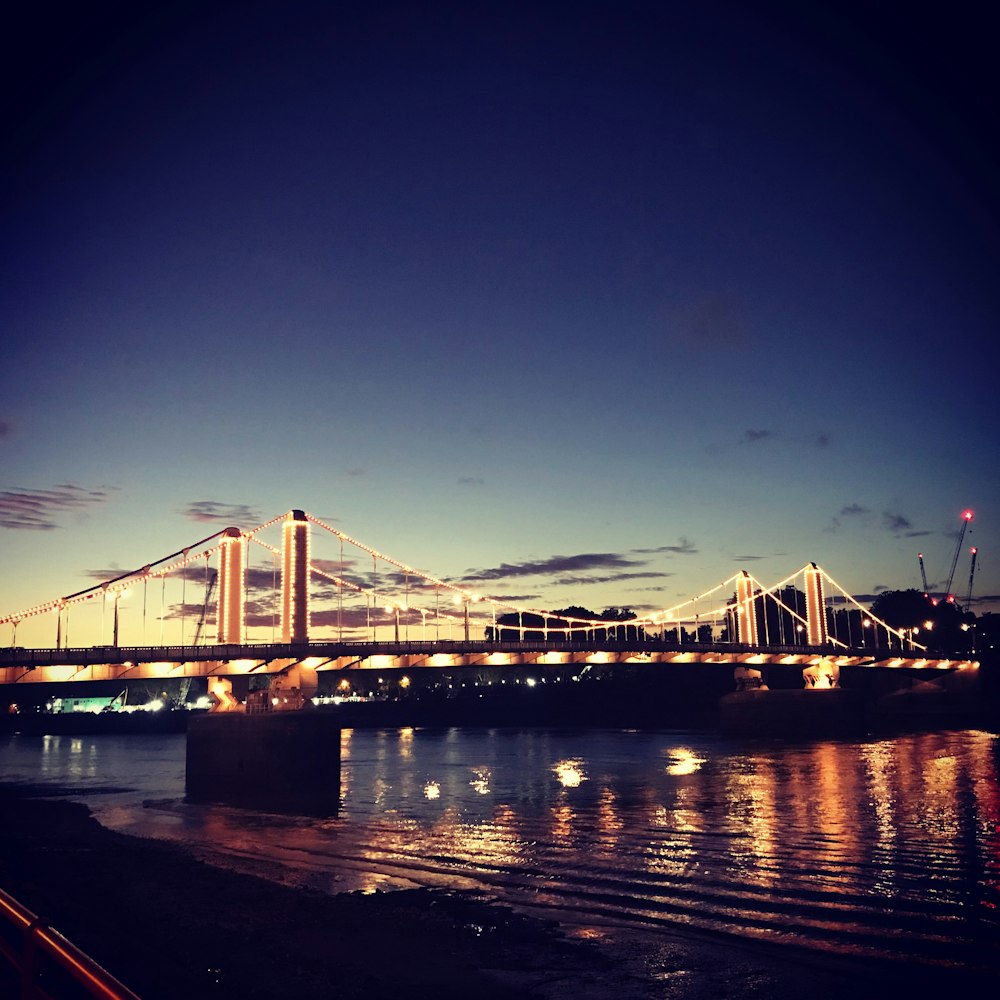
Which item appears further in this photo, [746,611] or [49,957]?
[746,611]

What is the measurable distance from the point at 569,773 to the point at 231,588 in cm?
2577

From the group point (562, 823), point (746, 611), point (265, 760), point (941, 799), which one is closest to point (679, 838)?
point (562, 823)

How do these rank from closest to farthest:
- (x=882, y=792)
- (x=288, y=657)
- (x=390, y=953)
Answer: (x=390, y=953) < (x=882, y=792) < (x=288, y=657)

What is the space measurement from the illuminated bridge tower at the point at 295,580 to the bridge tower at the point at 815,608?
74592 mm

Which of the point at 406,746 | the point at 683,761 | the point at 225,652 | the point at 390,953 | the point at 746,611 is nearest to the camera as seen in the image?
the point at 390,953

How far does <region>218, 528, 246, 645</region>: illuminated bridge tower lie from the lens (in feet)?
190

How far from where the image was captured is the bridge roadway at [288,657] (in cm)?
5162

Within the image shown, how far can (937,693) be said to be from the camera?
4441 inches

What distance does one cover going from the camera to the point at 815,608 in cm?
11875

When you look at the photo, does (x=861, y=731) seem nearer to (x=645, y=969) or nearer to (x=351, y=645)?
(x=351, y=645)

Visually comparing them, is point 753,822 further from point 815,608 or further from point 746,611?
point 815,608

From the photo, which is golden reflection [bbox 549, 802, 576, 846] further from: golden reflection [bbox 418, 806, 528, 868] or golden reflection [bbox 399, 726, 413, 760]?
golden reflection [bbox 399, 726, 413, 760]

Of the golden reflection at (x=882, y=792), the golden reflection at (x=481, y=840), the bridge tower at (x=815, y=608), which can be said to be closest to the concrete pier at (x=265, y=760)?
the golden reflection at (x=481, y=840)

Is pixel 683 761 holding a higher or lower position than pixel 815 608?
lower
